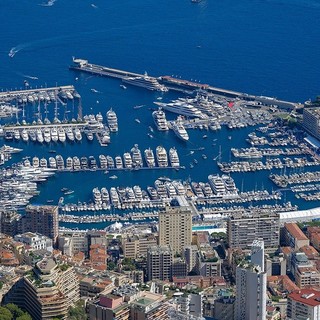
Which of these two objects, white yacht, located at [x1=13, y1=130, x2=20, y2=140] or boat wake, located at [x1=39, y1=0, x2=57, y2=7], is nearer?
white yacht, located at [x1=13, y1=130, x2=20, y2=140]

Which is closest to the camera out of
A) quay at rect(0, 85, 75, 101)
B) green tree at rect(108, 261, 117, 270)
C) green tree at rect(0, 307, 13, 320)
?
green tree at rect(0, 307, 13, 320)

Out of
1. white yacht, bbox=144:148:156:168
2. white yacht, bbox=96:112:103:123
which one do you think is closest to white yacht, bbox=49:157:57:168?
white yacht, bbox=144:148:156:168

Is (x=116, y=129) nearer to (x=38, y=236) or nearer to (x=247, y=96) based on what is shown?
(x=247, y=96)

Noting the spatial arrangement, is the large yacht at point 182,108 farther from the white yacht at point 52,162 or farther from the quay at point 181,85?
the white yacht at point 52,162

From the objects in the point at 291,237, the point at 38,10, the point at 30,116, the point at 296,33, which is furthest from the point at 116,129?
the point at 38,10

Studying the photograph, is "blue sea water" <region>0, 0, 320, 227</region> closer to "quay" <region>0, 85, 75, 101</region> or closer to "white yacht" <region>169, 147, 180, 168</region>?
"white yacht" <region>169, 147, 180, 168</region>
